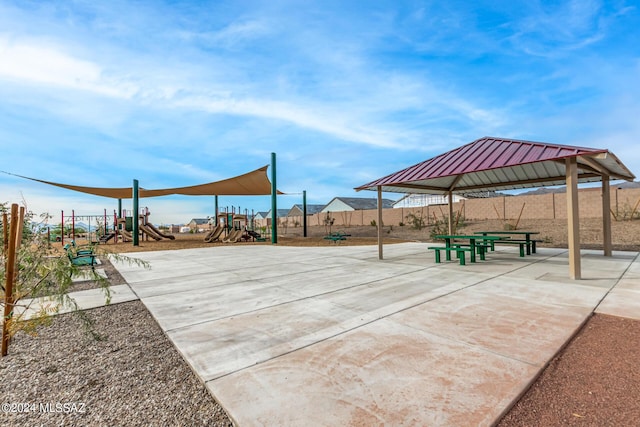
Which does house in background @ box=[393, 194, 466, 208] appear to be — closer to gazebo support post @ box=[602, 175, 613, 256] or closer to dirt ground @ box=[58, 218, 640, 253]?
dirt ground @ box=[58, 218, 640, 253]

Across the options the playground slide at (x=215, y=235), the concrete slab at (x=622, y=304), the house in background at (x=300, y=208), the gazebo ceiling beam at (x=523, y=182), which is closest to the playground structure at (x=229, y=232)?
the playground slide at (x=215, y=235)

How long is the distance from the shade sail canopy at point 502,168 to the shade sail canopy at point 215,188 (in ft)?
28.6

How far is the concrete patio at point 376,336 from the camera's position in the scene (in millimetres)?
1786

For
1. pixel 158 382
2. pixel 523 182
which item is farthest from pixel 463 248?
pixel 158 382

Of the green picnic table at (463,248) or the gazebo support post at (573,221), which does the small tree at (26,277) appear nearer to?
→ the green picnic table at (463,248)

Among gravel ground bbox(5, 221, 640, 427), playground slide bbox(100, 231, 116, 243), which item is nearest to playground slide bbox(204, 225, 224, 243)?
playground slide bbox(100, 231, 116, 243)

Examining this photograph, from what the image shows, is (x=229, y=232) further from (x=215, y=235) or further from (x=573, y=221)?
(x=573, y=221)

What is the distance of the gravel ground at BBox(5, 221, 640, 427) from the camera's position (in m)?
1.71

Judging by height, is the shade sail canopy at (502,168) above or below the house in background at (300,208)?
below

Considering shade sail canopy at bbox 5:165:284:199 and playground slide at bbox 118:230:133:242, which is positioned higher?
shade sail canopy at bbox 5:165:284:199

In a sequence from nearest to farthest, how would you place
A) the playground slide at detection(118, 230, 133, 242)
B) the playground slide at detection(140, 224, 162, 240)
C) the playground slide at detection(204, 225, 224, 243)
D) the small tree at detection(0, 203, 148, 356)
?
the small tree at detection(0, 203, 148, 356) → the playground slide at detection(204, 225, 224, 243) → the playground slide at detection(118, 230, 133, 242) → the playground slide at detection(140, 224, 162, 240)

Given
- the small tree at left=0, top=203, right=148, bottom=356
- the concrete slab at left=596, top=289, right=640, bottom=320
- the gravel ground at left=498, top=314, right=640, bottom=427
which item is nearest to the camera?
the gravel ground at left=498, top=314, right=640, bottom=427

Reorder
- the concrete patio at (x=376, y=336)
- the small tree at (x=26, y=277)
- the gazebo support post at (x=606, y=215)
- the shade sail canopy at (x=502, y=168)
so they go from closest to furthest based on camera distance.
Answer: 1. the concrete patio at (x=376, y=336)
2. the small tree at (x=26, y=277)
3. the shade sail canopy at (x=502, y=168)
4. the gazebo support post at (x=606, y=215)

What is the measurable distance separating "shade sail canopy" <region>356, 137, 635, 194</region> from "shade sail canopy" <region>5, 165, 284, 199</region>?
8.72 m
